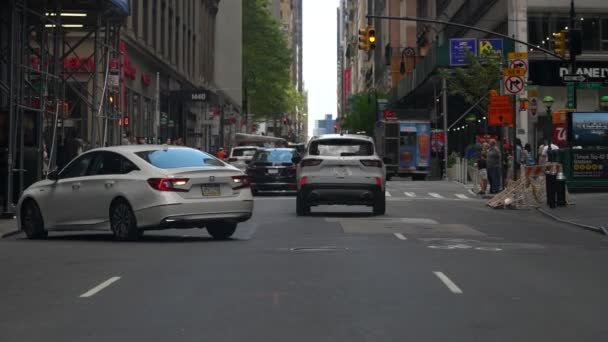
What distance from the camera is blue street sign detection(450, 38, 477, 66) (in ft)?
198

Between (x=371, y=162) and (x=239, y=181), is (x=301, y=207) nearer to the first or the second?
(x=371, y=162)

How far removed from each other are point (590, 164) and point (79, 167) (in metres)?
20.4

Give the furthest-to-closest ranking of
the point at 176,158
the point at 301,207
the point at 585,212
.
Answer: the point at 585,212
the point at 301,207
the point at 176,158

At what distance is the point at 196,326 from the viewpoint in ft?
30.0

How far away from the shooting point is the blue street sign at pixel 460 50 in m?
60.3

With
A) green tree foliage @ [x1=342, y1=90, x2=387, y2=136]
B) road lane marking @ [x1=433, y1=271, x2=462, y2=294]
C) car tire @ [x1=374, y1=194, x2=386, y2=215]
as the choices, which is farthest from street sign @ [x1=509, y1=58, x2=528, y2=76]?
green tree foliage @ [x1=342, y1=90, x2=387, y2=136]

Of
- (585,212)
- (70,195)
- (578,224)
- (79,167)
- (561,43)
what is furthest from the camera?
(561,43)

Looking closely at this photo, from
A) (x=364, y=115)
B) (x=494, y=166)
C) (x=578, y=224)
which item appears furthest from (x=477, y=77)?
(x=364, y=115)

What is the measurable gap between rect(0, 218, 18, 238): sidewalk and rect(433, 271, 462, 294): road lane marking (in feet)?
31.1

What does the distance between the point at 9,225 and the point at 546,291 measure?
13169mm

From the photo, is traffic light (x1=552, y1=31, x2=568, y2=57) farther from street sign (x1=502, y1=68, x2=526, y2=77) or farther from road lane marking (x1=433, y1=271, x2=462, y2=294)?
road lane marking (x1=433, y1=271, x2=462, y2=294)

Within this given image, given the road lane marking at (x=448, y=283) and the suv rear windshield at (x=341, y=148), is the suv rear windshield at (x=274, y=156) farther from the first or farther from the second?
the road lane marking at (x=448, y=283)

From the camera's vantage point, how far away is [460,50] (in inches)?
2386

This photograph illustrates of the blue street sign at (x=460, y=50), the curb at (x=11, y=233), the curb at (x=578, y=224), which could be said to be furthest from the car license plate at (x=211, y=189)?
the blue street sign at (x=460, y=50)
